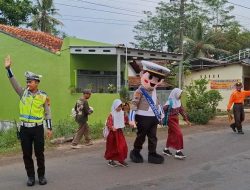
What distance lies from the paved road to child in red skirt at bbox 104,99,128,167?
8.7 inches

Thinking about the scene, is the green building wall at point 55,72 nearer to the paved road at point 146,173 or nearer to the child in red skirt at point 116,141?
the paved road at point 146,173

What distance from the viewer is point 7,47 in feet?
66.5

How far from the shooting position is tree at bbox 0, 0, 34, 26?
3055cm

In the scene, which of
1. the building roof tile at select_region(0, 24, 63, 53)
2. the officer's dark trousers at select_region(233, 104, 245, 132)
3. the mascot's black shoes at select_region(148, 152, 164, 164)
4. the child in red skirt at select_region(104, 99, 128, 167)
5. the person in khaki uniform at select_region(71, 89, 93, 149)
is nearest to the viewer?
the child in red skirt at select_region(104, 99, 128, 167)

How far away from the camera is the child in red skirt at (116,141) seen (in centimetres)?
870

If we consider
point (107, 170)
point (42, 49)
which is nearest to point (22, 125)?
point (107, 170)

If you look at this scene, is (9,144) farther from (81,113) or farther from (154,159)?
(154,159)

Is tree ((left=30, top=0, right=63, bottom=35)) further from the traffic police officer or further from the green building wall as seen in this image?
the traffic police officer

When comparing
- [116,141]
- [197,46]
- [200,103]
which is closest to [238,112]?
[200,103]

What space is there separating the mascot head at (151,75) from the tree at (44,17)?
29.0 metres

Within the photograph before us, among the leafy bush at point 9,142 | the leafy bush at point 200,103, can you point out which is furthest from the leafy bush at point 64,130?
the leafy bush at point 200,103

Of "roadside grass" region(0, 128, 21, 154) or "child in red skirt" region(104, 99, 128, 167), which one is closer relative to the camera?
"child in red skirt" region(104, 99, 128, 167)

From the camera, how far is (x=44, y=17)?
3766cm

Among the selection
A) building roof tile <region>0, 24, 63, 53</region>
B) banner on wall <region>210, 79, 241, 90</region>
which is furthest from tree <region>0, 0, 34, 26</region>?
banner on wall <region>210, 79, 241, 90</region>
